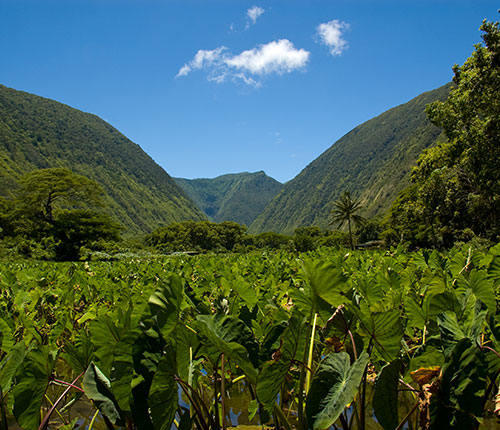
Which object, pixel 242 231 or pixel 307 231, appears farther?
pixel 307 231

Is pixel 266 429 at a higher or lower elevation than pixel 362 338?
lower

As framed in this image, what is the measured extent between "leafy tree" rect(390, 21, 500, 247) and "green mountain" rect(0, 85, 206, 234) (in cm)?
10091

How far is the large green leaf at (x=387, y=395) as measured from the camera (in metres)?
0.84

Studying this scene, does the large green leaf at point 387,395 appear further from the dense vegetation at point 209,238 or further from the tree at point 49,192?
the dense vegetation at point 209,238

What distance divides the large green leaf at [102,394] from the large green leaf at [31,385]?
0.41ft

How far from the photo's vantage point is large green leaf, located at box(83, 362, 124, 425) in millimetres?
861

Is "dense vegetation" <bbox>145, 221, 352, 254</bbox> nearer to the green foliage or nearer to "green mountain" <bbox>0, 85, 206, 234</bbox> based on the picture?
the green foliage

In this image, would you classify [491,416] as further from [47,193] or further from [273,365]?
[47,193]

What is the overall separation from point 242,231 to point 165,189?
110 meters

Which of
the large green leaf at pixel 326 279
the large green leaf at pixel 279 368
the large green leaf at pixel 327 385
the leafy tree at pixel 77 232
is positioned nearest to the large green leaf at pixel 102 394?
the large green leaf at pixel 279 368

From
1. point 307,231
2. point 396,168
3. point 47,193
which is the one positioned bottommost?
point 307,231

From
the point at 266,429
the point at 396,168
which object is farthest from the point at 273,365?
the point at 396,168

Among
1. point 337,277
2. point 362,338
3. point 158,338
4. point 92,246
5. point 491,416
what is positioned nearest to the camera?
point 158,338

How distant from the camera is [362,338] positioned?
1154 mm
